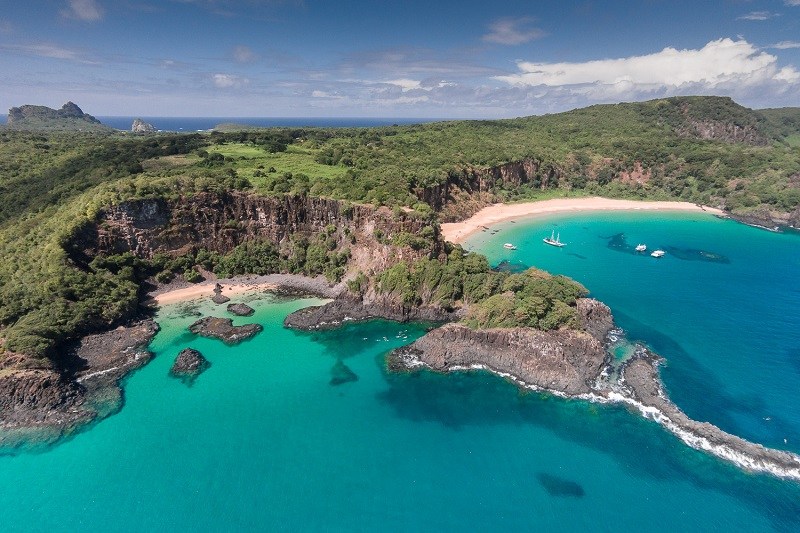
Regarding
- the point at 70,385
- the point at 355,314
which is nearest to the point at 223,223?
the point at 355,314

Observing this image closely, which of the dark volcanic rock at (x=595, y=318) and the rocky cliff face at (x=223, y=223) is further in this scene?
the rocky cliff face at (x=223, y=223)

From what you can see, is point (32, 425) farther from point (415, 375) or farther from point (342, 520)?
point (415, 375)

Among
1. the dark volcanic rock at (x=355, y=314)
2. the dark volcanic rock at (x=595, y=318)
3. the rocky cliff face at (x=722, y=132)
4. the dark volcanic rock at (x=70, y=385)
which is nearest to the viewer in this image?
the dark volcanic rock at (x=70, y=385)

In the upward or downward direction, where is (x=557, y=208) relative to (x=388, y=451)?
upward

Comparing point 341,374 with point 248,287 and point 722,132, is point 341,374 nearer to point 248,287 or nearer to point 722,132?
point 248,287

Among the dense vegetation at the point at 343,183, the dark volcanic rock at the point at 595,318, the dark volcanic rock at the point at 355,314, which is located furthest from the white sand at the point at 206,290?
the dark volcanic rock at the point at 595,318

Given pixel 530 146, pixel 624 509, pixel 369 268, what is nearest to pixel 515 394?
pixel 624 509

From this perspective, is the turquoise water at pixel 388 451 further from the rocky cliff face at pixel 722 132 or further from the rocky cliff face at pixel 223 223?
the rocky cliff face at pixel 722 132
